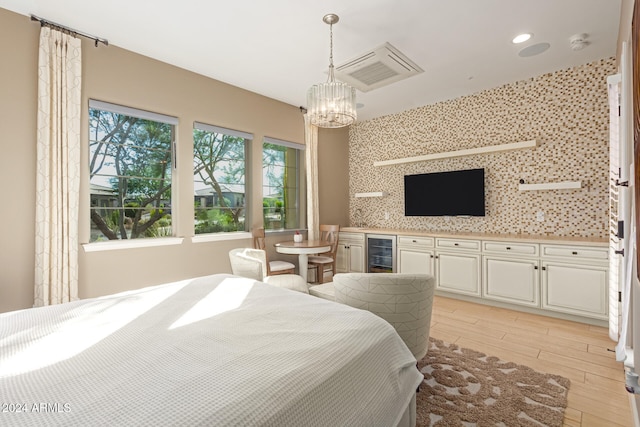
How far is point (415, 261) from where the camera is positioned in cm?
434

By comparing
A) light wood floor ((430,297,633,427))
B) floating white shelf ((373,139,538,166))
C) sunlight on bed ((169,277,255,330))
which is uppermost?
floating white shelf ((373,139,538,166))

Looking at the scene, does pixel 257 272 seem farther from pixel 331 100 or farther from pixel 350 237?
pixel 350 237

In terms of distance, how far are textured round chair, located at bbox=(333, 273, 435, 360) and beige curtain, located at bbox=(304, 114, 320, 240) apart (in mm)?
2932

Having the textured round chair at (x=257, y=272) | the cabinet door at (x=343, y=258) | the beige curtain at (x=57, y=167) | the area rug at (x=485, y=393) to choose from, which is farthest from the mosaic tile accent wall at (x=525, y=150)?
the beige curtain at (x=57, y=167)

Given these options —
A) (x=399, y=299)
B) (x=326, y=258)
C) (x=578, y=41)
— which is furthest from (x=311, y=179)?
(x=578, y=41)

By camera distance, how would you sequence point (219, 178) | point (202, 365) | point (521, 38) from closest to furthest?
point (202, 365), point (521, 38), point (219, 178)

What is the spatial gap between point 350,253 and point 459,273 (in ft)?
5.85

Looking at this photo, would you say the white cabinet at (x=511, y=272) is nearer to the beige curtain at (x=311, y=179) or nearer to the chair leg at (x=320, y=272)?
the chair leg at (x=320, y=272)

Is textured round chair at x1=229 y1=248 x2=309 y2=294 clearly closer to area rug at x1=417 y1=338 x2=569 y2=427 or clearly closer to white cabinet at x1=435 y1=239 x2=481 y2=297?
area rug at x1=417 y1=338 x2=569 y2=427

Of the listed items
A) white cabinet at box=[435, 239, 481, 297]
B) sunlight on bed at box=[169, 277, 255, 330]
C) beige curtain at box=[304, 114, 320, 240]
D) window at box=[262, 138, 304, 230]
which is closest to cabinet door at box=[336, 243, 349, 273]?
beige curtain at box=[304, 114, 320, 240]

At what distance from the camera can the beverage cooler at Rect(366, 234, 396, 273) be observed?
4.63 m

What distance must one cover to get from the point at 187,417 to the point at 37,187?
9.67ft

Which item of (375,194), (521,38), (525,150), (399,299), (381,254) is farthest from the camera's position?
(375,194)

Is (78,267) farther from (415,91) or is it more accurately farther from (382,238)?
(415,91)
